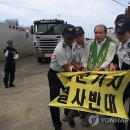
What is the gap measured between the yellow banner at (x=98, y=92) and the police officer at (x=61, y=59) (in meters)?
0.38

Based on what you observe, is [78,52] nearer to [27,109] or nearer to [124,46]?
[124,46]

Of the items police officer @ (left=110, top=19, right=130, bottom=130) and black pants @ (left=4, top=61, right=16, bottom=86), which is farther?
black pants @ (left=4, top=61, right=16, bottom=86)

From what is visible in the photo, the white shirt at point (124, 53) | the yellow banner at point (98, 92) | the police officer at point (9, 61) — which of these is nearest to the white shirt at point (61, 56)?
the yellow banner at point (98, 92)

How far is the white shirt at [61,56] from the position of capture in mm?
6719

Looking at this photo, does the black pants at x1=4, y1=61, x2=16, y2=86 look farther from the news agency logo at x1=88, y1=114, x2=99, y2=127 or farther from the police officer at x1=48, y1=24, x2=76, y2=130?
the news agency logo at x1=88, y1=114, x2=99, y2=127

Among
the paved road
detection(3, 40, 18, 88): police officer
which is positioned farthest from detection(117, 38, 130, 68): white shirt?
detection(3, 40, 18, 88): police officer

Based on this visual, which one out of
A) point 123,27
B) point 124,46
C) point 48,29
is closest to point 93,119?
point 124,46

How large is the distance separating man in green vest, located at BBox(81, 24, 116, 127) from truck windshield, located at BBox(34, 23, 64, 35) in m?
16.6

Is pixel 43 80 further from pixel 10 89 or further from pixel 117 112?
pixel 117 112

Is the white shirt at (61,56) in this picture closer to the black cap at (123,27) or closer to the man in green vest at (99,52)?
the man in green vest at (99,52)

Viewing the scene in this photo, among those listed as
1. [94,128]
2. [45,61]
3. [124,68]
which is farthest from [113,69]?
[45,61]

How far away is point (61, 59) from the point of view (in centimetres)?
672

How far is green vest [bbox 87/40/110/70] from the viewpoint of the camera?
6664 millimetres

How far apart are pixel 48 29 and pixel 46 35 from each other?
392 millimetres
